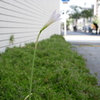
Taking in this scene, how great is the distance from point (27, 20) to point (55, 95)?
474 centimetres

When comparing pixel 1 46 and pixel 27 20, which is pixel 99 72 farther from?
pixel 27 20

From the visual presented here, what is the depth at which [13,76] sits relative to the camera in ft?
9.96

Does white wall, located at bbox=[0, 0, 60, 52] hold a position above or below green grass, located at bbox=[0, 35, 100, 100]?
above

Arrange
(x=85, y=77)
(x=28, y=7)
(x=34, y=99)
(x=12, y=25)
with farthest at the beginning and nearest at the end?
(x=28, y=7), (x=12, y=25), (x=85, y=77), (x=34, y=99)

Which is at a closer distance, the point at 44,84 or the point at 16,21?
the point at 44,84

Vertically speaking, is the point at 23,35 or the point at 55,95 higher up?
the point at 23,35

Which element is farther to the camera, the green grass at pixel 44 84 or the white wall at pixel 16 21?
the white wall at pixel 16 21

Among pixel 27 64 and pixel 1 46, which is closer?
pixel 27 64

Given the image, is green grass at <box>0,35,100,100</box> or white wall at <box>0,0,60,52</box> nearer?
green grass at <box>0,35,100,100</box>

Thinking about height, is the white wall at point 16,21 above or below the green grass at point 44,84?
above

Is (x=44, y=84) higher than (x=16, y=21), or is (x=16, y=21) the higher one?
(x=16, y=21)

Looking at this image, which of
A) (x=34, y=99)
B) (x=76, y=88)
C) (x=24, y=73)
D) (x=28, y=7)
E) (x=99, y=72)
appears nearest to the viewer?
(x=34, y=99)

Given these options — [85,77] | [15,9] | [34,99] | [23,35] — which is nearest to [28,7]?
[23,35]

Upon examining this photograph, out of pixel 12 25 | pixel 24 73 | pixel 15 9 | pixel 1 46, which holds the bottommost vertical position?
pixel 24 73
